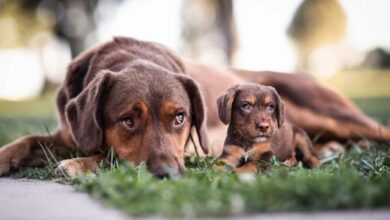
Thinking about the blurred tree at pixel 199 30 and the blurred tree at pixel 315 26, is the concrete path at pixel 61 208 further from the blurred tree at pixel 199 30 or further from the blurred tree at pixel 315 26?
the blurred tree at pixel 199 30

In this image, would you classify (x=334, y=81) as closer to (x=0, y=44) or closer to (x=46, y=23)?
(x=46, y=23)

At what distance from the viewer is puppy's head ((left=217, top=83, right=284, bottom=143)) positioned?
3.80 metres

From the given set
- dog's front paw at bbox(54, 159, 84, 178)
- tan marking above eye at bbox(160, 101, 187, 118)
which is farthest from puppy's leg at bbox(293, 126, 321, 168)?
dog's front paw at bbox(54, 159, 84, 178)

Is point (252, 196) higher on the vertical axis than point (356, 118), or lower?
higher

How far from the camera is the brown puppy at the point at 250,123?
3.83 m

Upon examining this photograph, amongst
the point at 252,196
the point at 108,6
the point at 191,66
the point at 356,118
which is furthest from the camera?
the point at 108,6

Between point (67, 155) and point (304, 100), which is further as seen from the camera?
point (304, 100)

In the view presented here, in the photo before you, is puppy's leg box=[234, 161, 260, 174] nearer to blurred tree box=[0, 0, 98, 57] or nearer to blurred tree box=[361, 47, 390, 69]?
blurred tree box=[361, 47, 390, 69]

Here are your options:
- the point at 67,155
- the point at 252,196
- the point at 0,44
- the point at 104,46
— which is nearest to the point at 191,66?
the point at 104,46

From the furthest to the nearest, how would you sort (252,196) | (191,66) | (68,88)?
(191,66), (68,88), (252,196)

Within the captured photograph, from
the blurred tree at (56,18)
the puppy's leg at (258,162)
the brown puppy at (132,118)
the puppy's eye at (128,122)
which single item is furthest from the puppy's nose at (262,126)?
the blurred tree at (56,18)

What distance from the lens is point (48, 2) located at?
26.9 meters

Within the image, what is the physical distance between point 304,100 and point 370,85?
12713mm

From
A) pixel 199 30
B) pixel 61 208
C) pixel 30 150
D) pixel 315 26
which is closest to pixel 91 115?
pixel 30 150
